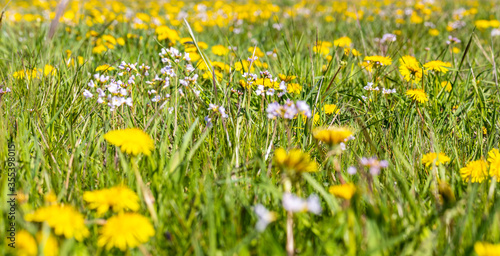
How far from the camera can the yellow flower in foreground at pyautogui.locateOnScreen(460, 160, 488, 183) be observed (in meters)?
1.41

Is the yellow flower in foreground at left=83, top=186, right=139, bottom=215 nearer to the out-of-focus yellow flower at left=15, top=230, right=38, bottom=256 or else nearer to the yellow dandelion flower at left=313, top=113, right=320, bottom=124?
the out-of-focus yellow flower at left=15, top=230, right=38, bottom=256

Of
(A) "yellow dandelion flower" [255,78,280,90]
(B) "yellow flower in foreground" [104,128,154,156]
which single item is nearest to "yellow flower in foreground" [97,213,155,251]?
(B) "yellow flower in foreground" [104,128,154,156]

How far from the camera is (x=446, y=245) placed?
42.1 inches

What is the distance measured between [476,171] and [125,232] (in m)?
1.11

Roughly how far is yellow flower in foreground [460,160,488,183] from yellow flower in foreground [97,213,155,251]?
101 cm

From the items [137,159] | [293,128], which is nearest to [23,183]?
[137,159]

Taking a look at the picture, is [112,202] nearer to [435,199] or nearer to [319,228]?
[319,228]

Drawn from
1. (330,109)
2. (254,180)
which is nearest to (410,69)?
(330,109)

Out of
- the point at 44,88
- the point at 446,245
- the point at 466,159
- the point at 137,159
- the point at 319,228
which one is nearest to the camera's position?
the point at 446,245

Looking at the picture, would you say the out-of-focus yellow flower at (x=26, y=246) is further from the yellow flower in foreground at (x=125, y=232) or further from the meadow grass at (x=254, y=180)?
the yellow flower in foreground at (x=125, y=232)

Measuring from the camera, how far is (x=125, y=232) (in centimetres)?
99

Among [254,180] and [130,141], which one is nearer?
[130,141]

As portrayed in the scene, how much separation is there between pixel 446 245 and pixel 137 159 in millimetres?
965

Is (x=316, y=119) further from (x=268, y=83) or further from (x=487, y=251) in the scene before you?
(x=487, y=251)
